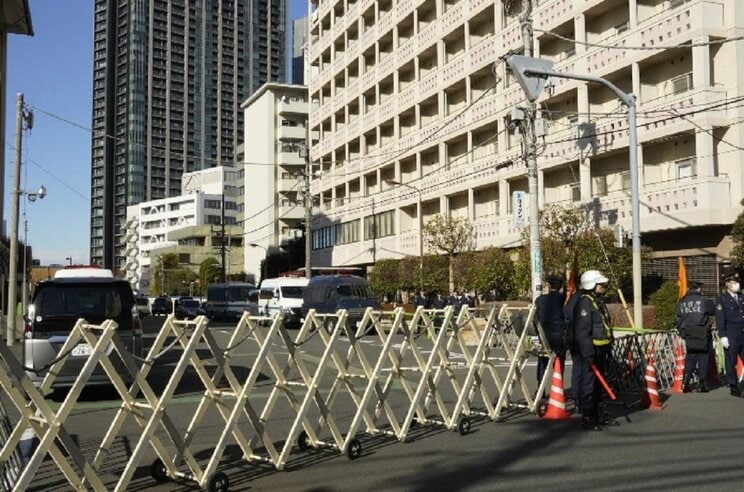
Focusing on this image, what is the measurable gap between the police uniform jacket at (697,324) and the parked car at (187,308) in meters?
39.6

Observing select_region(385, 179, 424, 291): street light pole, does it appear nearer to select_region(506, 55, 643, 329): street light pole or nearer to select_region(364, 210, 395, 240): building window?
select_region(364, 210, 395, 240): building window

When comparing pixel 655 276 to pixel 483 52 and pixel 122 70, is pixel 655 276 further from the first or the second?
pixel 122 70

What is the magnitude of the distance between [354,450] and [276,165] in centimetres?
7957

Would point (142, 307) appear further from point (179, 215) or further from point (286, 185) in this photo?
point (179, 215)

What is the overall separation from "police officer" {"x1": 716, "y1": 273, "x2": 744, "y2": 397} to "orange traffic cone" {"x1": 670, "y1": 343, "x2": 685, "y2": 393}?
2.42ft

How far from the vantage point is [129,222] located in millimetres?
155375

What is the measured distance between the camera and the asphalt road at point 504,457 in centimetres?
665

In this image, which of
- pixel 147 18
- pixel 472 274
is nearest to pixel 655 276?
pixel 472 274

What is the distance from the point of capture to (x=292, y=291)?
38.3 metres

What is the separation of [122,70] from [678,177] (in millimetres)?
162823

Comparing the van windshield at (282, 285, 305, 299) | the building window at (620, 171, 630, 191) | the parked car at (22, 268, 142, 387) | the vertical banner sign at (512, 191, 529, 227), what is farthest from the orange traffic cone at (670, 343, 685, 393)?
the van windshield at (282, 285, 305, 299)

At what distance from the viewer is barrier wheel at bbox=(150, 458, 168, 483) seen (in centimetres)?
675

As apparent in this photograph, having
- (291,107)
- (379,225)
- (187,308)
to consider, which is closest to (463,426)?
(379,225)

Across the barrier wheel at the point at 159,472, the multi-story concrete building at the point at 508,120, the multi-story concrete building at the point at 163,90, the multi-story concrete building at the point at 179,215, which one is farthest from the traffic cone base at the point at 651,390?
the multi-story concrete building at the point at 163,90
